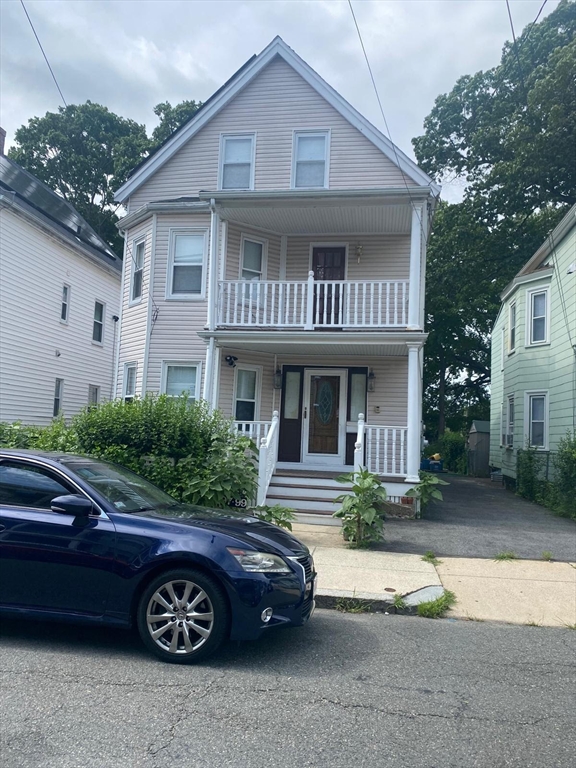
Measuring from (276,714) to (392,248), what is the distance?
1154 centimetres

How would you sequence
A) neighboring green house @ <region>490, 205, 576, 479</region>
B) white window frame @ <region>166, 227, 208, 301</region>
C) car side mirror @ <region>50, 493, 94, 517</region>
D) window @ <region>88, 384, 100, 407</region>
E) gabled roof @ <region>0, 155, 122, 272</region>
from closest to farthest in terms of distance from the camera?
car side mirror @ <region>50, 493, 94, 517</region> → white window frame @ <region>166, 227, 208, 301</region> → neighboring green house @ <region>490, 205, 576, 479</region> → gabled roof @ <region>0, 155, 122, 272</region> → window @ <region>88, 384, 100, 407</region>

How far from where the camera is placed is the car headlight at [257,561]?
4.56 metres

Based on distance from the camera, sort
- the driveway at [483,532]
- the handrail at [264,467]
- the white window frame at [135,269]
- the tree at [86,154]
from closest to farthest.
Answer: the driveway at [483,532]
the handrail at [264,467]
the white window frame at [135,269]
the tree at [86,154]

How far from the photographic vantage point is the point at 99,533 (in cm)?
468

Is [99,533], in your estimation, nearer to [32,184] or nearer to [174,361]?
[174,361]

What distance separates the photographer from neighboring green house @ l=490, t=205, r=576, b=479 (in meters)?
15.9

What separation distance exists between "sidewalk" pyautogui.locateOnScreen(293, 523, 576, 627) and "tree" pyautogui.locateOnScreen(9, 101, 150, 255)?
32321 millimetres

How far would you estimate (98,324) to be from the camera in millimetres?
21516

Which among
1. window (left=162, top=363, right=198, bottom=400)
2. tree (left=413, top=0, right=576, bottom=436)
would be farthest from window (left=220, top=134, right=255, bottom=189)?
tree (left=413, top=0, right=576, bottom=436)

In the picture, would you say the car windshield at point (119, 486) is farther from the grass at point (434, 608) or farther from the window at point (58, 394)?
the window at point (58, 394)

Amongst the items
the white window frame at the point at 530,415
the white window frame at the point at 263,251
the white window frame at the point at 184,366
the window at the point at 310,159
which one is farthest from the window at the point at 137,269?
the white window frame at the point at 530,415

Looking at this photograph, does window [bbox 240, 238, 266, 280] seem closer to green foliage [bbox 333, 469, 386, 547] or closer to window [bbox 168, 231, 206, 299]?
window [bbox 168, 231, 206, 299]

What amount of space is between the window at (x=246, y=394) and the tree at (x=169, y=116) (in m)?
27.6

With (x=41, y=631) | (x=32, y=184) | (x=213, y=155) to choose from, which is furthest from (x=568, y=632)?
(x=32, y=184)
